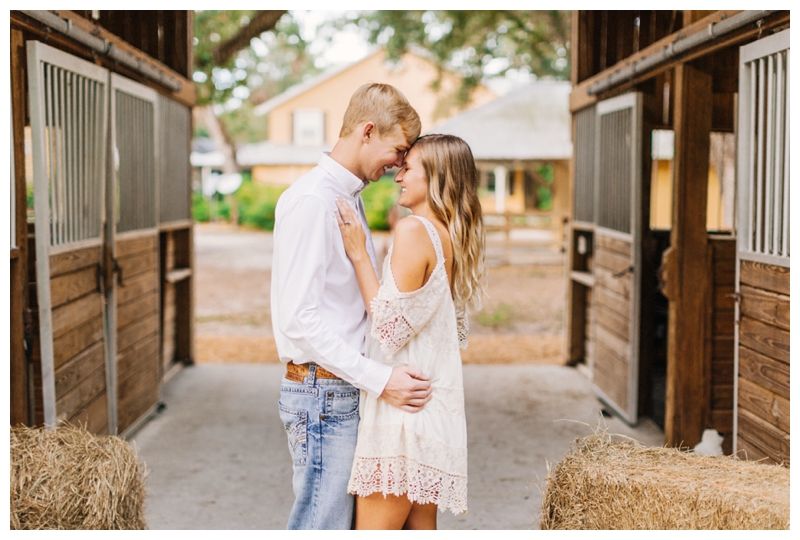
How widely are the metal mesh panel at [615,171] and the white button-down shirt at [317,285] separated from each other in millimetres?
3767

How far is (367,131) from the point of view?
7.84ft

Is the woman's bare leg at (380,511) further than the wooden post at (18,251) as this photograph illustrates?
No

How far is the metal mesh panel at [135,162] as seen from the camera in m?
5.11

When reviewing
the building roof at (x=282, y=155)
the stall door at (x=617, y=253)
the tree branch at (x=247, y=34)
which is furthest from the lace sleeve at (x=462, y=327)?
the building roof at (x=282, y=155)

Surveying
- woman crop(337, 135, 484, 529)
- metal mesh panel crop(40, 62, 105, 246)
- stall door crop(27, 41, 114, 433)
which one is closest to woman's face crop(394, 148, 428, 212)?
woman crop(337, 135, 484, 529)

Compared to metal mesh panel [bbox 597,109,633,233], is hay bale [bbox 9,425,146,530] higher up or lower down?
lower down

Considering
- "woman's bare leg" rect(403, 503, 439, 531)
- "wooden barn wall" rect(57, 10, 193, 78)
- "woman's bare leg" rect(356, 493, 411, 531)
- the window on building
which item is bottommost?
"woman's bare leg" rect(403, 503, 439, 531)

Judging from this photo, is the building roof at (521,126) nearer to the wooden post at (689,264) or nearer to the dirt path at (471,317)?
the dirt path at (471,317)

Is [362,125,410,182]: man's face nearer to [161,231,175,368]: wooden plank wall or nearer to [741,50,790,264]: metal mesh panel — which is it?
[741,50,790,264]: metal mesh panel

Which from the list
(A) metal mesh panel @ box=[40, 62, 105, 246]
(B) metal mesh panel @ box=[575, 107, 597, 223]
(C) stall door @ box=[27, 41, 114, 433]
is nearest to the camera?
(C) stall door @ box=[27, 41, 114, 433]

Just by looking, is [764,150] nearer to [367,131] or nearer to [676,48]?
[676,48]

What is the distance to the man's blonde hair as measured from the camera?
236 centimetres

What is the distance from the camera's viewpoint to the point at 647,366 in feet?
19.7
